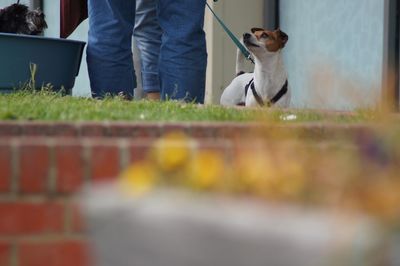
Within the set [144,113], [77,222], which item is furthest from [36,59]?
[77,222]

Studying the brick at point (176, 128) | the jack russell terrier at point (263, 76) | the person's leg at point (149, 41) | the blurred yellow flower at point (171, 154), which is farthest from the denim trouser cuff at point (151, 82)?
the blurred yellow flower at point (171, 154)

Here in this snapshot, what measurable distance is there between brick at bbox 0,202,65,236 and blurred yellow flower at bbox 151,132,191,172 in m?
0.26

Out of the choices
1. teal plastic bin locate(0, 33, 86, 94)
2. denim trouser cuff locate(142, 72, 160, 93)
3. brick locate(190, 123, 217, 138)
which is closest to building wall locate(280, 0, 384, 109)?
denim trouser cuff locate(142, 72, 160, 93)

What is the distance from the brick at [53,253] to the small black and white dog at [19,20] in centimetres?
430

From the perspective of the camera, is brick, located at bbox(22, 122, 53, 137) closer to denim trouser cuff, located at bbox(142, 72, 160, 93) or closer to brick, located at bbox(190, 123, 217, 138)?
brick, located at bbox(190, 123, 217, 138)

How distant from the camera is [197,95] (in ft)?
A: 15.5

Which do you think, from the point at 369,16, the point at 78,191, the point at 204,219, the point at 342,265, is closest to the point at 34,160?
the point at 78,191

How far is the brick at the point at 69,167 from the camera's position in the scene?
1.84 m

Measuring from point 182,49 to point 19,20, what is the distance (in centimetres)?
184

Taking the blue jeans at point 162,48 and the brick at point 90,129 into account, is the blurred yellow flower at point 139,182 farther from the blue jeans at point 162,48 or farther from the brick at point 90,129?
the blue jeans at point 162,48

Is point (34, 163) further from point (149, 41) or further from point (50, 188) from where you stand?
point (149, 41)

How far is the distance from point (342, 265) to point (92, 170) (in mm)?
641

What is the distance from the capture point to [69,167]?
185 cm

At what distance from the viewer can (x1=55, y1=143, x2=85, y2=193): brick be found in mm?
1836
